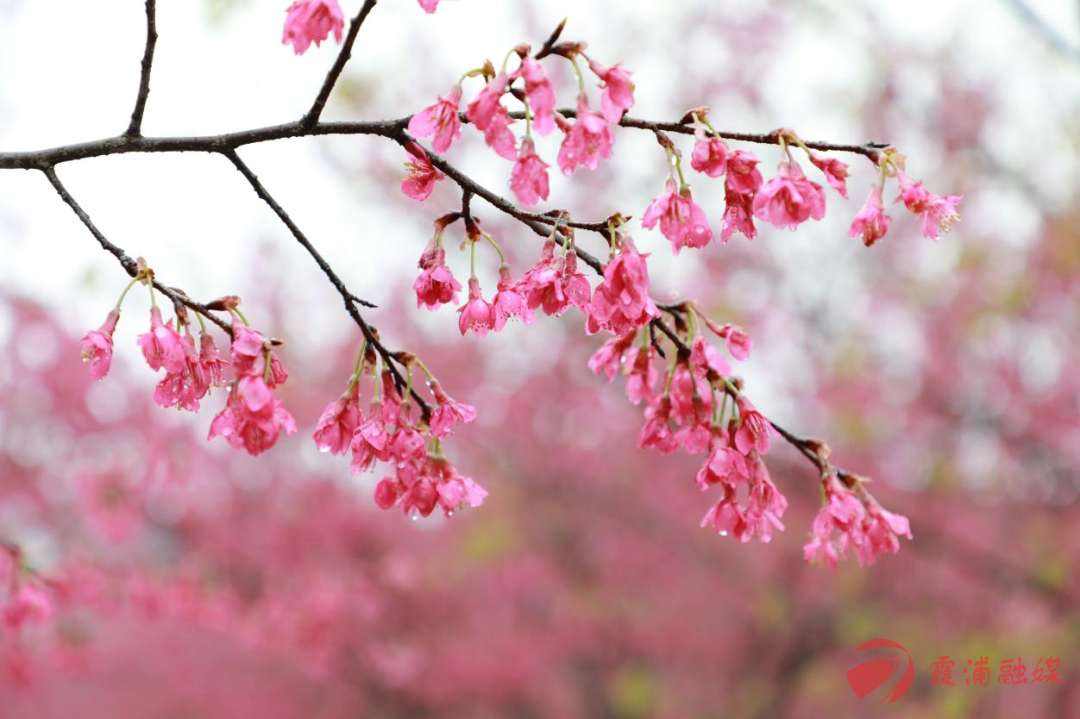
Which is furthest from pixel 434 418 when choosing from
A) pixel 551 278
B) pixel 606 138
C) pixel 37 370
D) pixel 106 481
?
pixel 37 370

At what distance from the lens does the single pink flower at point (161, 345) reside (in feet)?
5.48

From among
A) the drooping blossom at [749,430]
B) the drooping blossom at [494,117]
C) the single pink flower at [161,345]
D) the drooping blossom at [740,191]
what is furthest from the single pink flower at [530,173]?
the single pink flower at [161,345]

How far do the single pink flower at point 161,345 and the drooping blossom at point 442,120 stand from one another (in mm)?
591

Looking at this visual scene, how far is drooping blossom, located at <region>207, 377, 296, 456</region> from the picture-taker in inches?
65.2

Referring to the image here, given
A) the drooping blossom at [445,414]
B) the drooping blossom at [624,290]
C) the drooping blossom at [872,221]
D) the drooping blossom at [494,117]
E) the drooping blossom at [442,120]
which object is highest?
the drooping blossom at [872,221]

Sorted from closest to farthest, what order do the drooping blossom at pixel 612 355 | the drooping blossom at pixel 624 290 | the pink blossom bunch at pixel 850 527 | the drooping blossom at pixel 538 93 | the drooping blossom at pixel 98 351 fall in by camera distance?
the drooping blossom at pixel 538 93 < the drooping blossom at pixel 624 290 < the drooping blossom at pixel 98 351 < the pink blossom bunch at pixel 850 527 < the drooping blossom at pixel 612 355

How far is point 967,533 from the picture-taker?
866cm

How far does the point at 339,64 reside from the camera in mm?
1612

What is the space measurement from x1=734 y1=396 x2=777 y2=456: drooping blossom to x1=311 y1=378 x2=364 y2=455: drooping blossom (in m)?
0.77

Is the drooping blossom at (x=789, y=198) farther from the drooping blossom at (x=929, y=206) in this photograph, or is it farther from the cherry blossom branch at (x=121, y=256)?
the cherry blossom branch at (x=121, y=256)

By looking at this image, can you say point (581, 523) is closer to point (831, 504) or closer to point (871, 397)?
point (871, 397)

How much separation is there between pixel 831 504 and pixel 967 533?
7.79 meters

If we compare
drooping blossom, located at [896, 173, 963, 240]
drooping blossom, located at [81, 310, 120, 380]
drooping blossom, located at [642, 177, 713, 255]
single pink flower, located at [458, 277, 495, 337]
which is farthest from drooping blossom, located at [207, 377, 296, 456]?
drooping blossom, located at [896, 173, 963, 240]

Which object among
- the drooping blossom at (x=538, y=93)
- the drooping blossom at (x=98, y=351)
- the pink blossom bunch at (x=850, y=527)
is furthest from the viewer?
the pink blossom bunch at (x=850, y=527)
